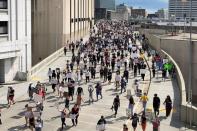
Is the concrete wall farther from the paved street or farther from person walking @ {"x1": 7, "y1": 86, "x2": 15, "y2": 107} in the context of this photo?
person walking @ {"x1": 7, "y1": 86, "x2": 15, "y2": 107}

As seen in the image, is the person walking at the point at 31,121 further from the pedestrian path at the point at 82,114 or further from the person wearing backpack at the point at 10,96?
the person wearing backpack at the point at 10,96

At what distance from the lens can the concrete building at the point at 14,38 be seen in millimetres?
36500

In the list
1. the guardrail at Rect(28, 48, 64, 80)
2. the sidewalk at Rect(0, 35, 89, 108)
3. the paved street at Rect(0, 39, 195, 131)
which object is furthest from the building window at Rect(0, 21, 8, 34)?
the paved street at Rect(0, 39, 195, 131)

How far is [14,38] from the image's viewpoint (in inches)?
1494

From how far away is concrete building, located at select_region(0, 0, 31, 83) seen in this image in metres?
36.5

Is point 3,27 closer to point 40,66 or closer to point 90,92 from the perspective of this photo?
point 40,66

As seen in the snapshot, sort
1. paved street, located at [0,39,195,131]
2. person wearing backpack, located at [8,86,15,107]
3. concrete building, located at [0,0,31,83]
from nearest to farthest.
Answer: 1. paved street, located at [0,39,195,131]
2. person wearing backpack, located at [8,86,15,107]
3. concrete building, located at [0,0,31,83]

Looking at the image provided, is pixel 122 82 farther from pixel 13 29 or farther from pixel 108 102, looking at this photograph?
pixel 13 29

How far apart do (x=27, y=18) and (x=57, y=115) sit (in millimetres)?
16895

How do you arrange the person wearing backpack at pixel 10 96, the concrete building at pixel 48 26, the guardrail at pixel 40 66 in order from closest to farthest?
the person wearing backpack at pixel 10 96 < the guardrail at pixel 40 66 < the concrete building at pixel 48 26

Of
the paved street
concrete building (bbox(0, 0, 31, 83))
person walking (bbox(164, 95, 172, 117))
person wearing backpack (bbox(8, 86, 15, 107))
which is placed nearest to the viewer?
the paved street

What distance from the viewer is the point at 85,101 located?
93.7 feet

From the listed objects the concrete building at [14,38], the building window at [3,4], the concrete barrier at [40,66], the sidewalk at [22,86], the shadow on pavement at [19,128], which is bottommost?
the shadow on pavement at [19,128]

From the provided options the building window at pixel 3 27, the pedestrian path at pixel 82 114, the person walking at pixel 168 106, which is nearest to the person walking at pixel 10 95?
the pedestrian path at pixel 82 114
